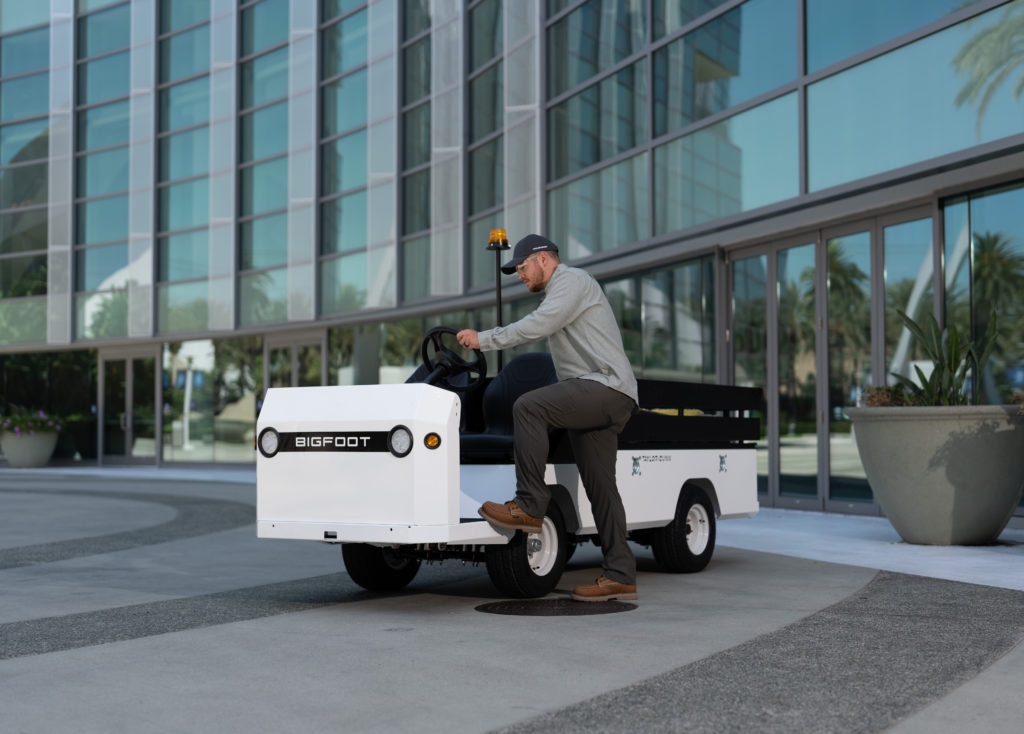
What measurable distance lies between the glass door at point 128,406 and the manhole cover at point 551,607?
2366cm

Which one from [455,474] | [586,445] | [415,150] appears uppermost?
[415,150]

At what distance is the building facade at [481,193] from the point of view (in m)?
11.8

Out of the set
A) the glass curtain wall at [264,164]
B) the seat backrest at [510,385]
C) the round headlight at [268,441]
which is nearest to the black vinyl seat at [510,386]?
the seat backrest at [510,385]

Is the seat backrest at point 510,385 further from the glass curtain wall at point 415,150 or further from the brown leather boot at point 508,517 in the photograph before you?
the glass curtain wall at point 415,150

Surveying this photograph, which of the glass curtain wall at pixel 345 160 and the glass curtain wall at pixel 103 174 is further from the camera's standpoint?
the glass curtain wall at pixel 103 174

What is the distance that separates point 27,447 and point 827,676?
28006 millimetres

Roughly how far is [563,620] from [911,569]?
120 inches

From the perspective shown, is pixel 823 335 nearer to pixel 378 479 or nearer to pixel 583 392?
pixel 583 392

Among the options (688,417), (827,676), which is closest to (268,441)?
(688,417)

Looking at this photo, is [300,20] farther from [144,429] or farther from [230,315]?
[144,429]

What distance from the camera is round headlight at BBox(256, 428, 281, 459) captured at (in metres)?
6.59

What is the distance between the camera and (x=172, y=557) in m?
9.72

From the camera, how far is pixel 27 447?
29.6 metres

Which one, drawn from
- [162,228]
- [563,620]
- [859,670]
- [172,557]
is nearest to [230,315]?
[162,228]
